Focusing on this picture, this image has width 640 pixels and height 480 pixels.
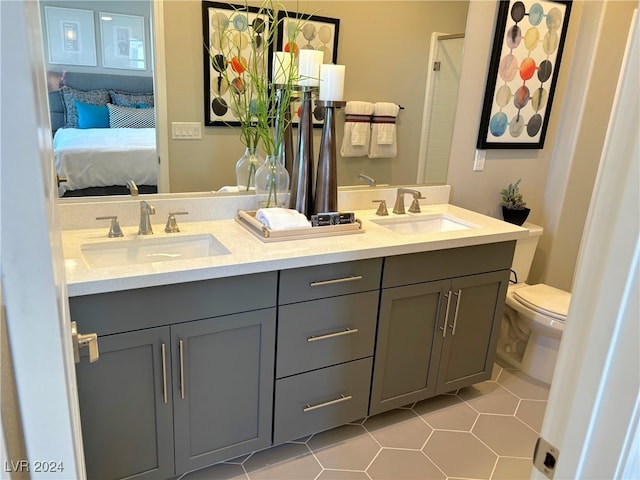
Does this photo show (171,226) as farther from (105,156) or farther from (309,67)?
(309,67)

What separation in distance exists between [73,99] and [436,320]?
5.50 ft

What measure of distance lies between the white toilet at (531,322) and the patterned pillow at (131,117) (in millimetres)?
2028

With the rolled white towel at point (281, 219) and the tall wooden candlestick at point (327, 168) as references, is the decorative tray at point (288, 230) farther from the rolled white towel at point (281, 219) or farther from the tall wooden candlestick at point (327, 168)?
the tall wooden candlestick at point (327, 168)

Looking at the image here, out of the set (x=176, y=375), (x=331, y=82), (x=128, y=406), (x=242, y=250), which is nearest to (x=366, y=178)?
(x=331, y=82)

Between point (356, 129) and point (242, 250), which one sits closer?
point (242, 250)

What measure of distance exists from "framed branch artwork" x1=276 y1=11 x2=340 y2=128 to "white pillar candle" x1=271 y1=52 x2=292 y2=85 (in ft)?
0.22

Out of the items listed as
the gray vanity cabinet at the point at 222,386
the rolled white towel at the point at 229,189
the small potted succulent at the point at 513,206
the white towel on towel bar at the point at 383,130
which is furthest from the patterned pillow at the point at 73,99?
the small potted succulent at the point at 513,206

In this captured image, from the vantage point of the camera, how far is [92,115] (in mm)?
1753

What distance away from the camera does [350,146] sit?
2365 millimetres

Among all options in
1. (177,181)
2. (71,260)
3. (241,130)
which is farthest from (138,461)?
(241,130)

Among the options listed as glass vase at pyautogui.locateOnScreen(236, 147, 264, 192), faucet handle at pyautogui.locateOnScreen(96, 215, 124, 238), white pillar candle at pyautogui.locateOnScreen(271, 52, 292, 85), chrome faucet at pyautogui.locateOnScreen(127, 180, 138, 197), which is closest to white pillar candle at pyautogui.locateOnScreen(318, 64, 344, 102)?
white pillar candle at pyautogui.locateOnScreen(271, 52, 292, 85)

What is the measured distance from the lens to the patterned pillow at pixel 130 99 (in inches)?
70.8

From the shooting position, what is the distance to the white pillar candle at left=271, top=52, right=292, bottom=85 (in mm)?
2016

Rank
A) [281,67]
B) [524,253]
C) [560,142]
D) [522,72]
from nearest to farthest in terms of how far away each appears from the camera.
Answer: [281,67] < [522,72] < [524,253] < [560,142]
